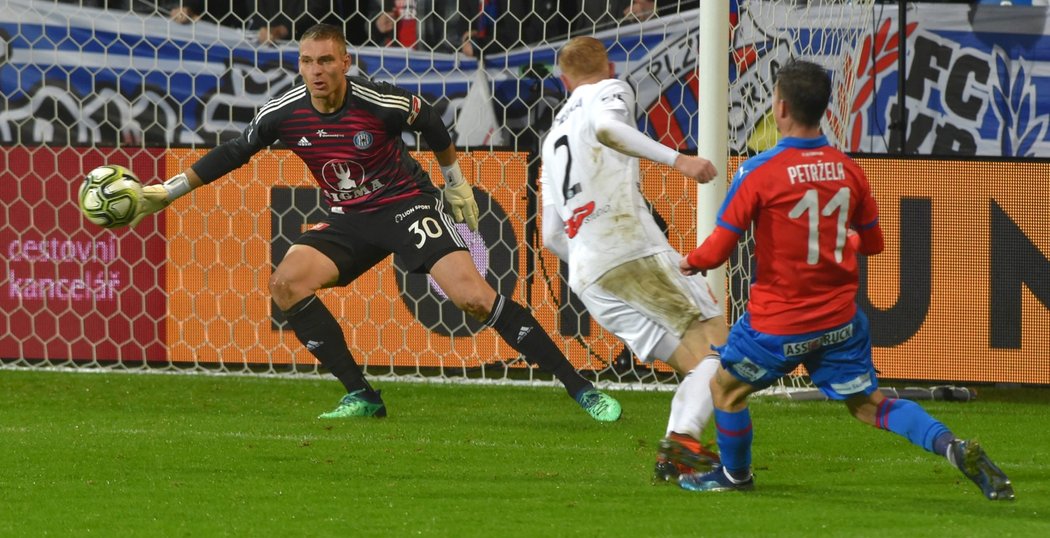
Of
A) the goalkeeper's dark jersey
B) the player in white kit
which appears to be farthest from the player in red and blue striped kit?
the goalkeeper's dark jersey

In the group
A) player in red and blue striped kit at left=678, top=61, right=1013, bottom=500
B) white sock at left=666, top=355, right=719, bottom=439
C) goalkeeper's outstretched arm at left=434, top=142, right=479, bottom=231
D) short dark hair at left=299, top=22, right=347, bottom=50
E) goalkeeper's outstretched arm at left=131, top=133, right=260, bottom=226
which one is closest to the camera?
player in red and blue striped kit at left=678, top=61, right=1013, bottom=500

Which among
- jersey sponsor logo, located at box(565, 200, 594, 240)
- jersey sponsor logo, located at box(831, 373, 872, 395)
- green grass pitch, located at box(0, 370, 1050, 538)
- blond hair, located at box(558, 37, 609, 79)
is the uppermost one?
blond hair, located at box(558, 37, 609, 79)

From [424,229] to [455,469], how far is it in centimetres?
167

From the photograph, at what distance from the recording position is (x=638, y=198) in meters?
5.46

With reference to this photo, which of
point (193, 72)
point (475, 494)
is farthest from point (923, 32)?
point (475, 494)

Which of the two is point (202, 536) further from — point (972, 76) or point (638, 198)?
point (972, 76)

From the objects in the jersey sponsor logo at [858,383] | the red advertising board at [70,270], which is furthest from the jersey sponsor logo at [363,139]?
the jersey sponsor logo at [858,383]

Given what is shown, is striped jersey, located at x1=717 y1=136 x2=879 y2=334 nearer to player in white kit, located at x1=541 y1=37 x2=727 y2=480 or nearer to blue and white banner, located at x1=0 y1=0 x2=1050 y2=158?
player in white kit, located at x1=541 y1=37 x2=727 y2=480

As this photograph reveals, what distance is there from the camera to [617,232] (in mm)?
5348

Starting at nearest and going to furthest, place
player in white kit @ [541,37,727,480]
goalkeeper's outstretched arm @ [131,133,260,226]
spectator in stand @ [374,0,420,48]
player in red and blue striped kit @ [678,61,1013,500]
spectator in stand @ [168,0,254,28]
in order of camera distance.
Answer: player in red and blue striped kit @ [678,61,1013,500]
player in white kit @ [541,37,727,480]
goalkeeper's outstretched arm @ [131,133,260,226]
spectator in stand @ [374,0,420,48]
spectator in stand @ [168,0,254,28]

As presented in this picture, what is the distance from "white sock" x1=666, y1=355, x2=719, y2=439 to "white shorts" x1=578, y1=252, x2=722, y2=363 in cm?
38

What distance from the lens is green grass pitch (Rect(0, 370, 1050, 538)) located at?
13.9 feet

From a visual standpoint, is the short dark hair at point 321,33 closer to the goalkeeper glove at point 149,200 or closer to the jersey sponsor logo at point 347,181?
A: the jersey sponsor logo at point 347,181

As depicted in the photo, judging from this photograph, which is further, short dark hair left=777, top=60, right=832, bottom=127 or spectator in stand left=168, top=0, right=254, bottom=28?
spectator in stand left=168, top=0, right=254, bottom=28
